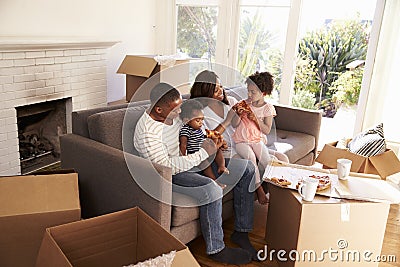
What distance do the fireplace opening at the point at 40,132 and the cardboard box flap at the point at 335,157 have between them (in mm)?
2301

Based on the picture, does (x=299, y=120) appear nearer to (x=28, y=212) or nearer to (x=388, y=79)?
(x=388, y=79)

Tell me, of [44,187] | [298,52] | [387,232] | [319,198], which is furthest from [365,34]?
[44,187]

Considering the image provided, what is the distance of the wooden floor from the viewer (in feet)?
6.72

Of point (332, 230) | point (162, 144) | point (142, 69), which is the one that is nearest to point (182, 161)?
point (162, 144)

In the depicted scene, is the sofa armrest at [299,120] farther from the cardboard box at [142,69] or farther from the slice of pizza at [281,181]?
the slice of pizza at [281,181]

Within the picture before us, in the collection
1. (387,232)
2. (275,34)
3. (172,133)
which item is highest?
(275,34)

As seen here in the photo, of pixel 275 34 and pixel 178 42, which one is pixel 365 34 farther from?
pixel 178 42

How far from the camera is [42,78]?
10.1 ft

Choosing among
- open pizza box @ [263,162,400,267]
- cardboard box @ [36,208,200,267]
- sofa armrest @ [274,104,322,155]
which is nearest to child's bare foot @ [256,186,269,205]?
open pizza box @ [263,162,400,267]

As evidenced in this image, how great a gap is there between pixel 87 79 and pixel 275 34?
202 cm

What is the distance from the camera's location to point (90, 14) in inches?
140

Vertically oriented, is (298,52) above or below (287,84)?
above

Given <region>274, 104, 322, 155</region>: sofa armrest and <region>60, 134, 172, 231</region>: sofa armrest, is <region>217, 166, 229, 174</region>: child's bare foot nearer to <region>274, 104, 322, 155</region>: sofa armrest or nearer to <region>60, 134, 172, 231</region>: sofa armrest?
<region>60, 134, 172, 231</region>: sofa armrest

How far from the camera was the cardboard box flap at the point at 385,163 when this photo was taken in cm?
273
